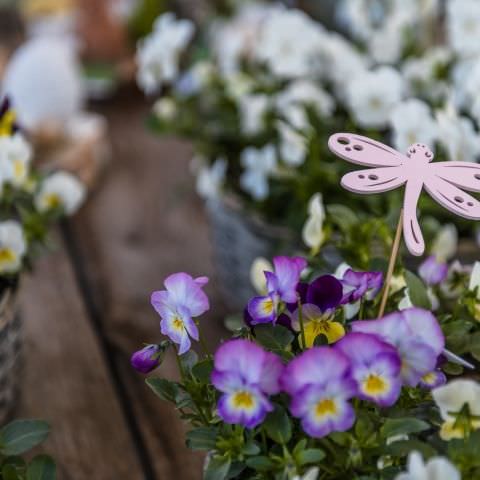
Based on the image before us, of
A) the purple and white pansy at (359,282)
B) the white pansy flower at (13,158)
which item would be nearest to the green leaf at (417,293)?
the purple and white pansy at (359,282)

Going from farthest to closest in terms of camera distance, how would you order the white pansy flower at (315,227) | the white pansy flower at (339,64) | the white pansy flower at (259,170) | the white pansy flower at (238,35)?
the white pansy flower at (238,35) → the white pansy flower at (339,64) → the white pansy flower at (259,170) → the white pansy flower at (315,227)

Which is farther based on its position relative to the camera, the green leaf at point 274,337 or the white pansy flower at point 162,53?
the white pansy flower at point 162,53

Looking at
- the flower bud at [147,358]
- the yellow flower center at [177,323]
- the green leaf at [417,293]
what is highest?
the yellow flower center at [177,323]

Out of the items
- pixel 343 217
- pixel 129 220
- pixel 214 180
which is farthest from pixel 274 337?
pixel 129 220

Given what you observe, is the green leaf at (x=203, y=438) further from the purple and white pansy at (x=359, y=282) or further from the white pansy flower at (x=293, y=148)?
the white pansy flower at (x=293, y=148)

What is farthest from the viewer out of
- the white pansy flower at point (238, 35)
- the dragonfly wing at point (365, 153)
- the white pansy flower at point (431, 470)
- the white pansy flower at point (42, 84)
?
the white pansy flower at point (42, 84)

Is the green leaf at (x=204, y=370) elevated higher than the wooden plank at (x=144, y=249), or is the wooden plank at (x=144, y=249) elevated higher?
→ the green leaf at (x=204, y=370)

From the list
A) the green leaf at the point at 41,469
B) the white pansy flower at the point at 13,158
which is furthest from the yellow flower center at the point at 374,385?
the white pansy flower at the point at 13,158
